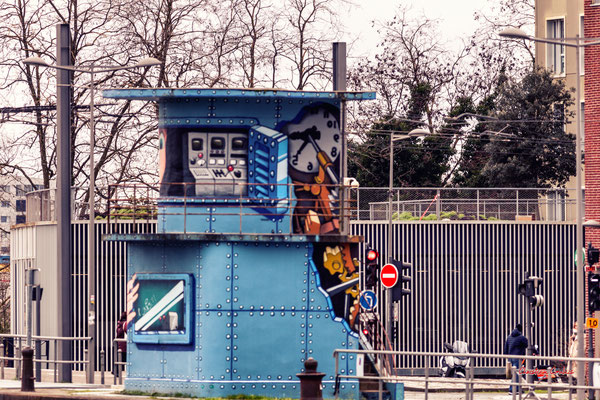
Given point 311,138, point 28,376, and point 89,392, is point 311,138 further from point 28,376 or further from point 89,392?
point 28,376

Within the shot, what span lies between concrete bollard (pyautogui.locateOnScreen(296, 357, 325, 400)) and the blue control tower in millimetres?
2998

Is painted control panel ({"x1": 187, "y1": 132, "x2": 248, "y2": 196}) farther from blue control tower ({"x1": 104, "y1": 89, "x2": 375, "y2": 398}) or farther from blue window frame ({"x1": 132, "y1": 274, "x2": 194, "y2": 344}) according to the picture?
blue window frame ({"x1": 132, "y1": 274, "x2": 194, "y2": 344})

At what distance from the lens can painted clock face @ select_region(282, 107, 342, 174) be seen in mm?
28125

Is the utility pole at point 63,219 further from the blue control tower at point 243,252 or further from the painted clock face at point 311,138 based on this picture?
the painted clock face at point 311,138

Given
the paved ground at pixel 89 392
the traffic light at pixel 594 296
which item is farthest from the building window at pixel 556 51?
the paved ground at pixel 89 392

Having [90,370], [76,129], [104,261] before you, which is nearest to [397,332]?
[104,261]

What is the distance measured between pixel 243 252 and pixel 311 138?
276 cm

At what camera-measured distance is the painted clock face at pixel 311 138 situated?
28125mm

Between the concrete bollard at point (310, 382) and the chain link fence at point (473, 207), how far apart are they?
23.7 metres

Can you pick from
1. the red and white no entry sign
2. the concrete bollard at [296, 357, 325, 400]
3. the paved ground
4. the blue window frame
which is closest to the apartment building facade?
the red and white no entry sign

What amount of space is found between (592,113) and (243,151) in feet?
57.3

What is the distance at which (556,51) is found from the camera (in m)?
64.9

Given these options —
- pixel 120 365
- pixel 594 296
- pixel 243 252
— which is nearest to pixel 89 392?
pixel 120 365

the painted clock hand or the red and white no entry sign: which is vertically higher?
the painted clock hand
